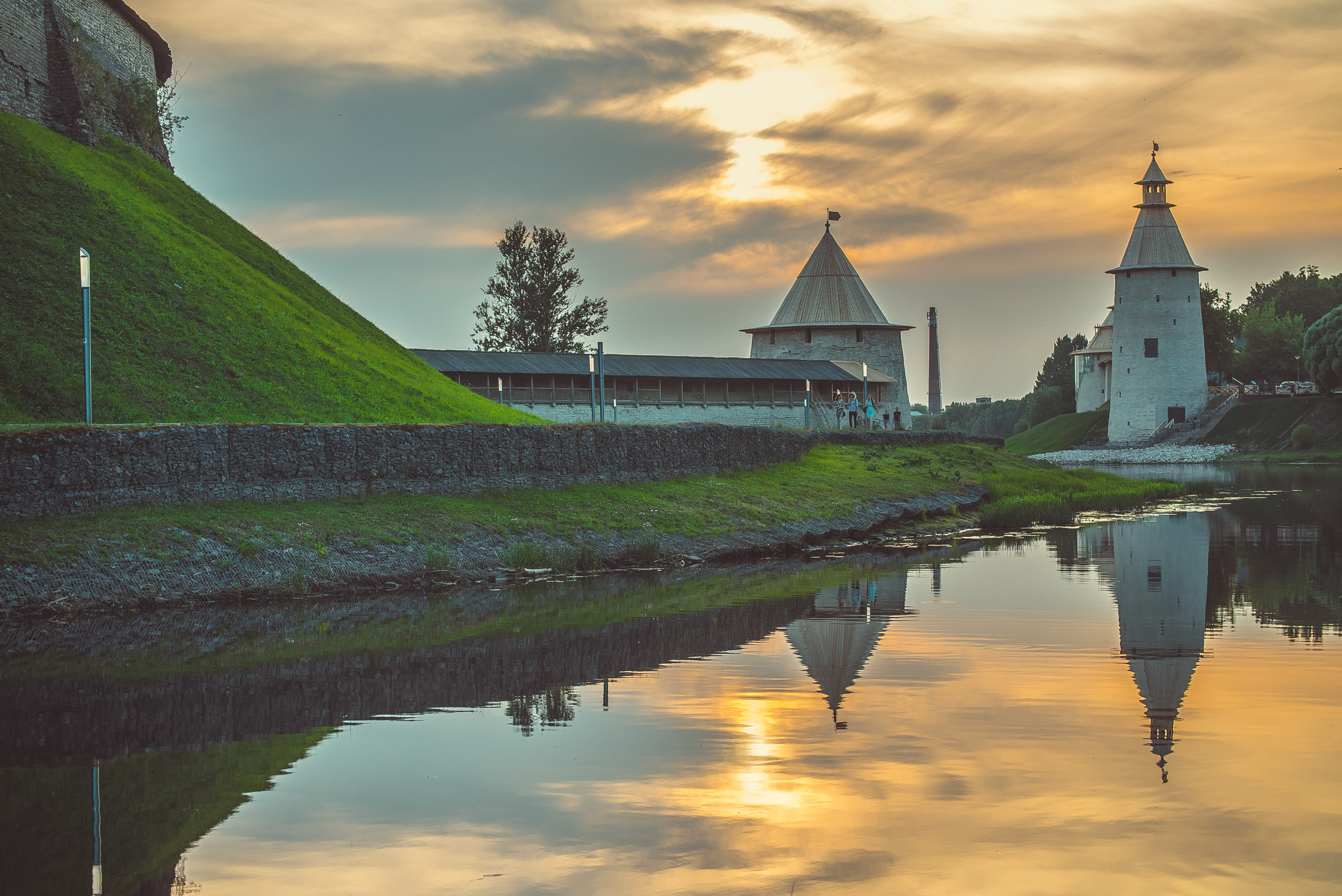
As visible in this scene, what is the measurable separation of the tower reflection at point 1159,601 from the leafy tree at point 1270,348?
2510 inches

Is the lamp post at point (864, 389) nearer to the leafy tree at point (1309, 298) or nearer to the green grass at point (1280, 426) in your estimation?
the green grass at point (1280, 426)

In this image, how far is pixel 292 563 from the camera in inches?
528

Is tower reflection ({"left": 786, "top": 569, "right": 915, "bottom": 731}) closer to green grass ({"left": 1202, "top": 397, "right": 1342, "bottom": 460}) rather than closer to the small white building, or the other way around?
green grass ({"left": 1202, "top": 397, "right": 1342, "bottom": 460})

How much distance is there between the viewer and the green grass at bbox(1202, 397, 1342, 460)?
197 feet

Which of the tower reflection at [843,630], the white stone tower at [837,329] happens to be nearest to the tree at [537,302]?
the white stone tower at [837,329]

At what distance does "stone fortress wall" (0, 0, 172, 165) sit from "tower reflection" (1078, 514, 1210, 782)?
2238cm

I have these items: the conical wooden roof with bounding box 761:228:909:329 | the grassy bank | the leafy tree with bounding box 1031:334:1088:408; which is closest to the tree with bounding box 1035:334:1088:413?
the leafy tree with bounding box 1031:334:1088:408

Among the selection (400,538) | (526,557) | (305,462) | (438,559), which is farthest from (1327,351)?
(305,462)

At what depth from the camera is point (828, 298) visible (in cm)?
5853

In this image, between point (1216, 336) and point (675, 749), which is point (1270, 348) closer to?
point (1216, 336)

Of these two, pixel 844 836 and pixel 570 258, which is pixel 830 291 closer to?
pixel 570 258

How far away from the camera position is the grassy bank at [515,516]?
12.5 meters

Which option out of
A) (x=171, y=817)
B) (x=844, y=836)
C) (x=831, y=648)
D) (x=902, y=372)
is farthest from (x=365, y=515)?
(x=902, y=372)

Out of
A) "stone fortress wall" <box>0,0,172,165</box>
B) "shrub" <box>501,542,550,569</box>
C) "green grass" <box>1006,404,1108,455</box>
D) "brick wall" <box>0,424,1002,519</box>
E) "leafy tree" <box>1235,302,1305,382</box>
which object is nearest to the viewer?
"brick wall" <box>0,424,1002,519</box>
